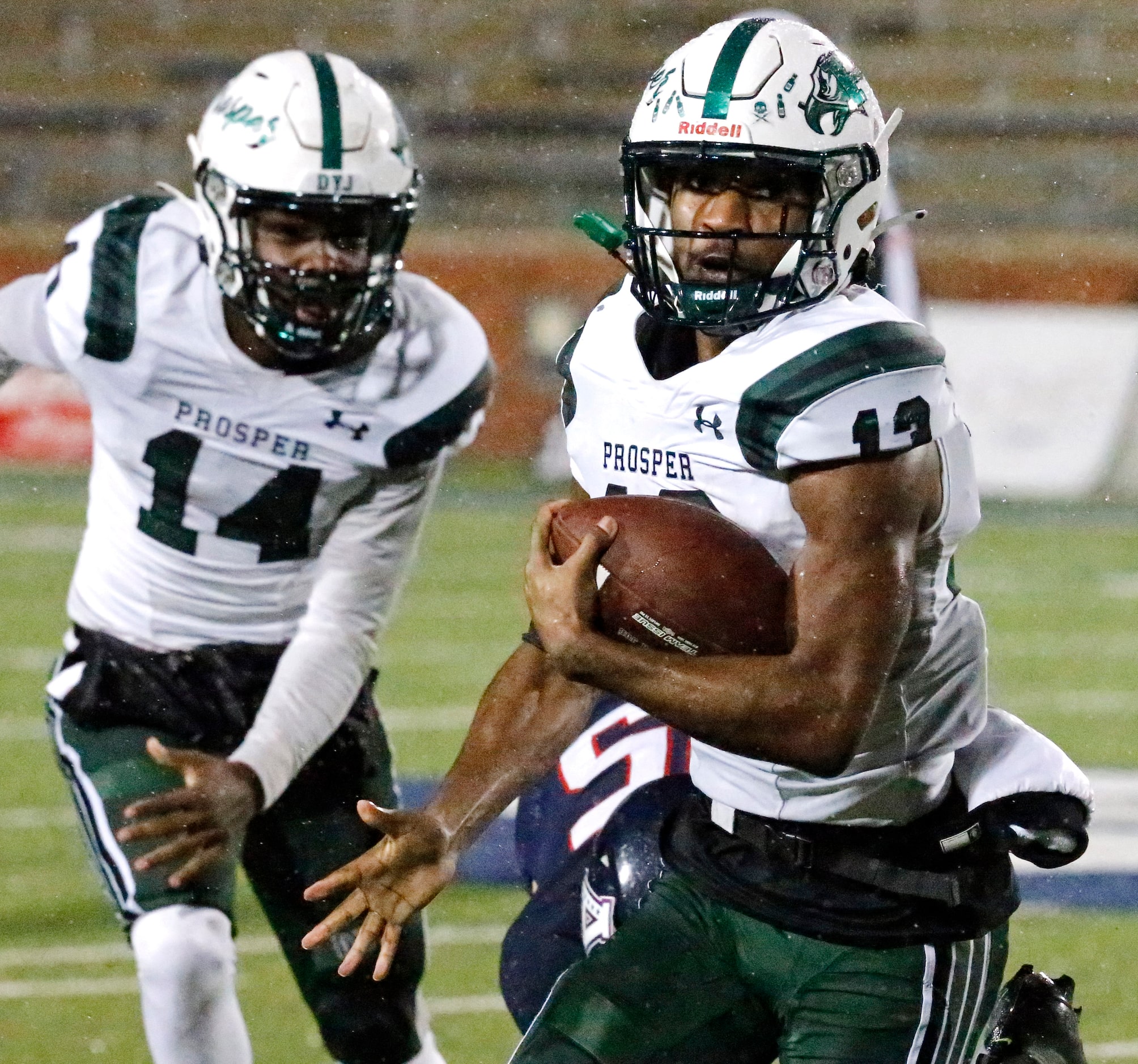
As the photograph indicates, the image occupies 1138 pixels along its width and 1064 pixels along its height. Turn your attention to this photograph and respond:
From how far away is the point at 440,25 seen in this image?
12.8 m

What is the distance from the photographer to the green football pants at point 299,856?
2.90 metres

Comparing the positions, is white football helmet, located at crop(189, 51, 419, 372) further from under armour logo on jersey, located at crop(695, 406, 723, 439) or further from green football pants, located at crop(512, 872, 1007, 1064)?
green football pants, located at crop(512, 872, 1007, 1064)

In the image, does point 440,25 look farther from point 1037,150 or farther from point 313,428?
point 313,428

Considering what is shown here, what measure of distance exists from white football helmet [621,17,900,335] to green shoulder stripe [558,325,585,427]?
0.39 feet

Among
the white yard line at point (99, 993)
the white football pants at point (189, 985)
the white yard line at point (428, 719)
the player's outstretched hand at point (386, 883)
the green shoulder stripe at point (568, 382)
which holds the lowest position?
the white yard line at point (428, 719)

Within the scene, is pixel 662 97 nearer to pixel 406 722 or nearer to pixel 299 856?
pixel 299 856

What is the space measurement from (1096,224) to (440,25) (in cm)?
425

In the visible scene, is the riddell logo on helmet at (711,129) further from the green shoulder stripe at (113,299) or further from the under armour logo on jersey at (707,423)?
the green shoulder stripe at (113,299)

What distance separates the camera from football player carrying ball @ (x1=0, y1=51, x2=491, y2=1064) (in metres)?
3.04

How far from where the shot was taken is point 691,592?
7.08 ft

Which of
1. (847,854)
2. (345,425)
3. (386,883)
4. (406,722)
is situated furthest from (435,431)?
(406,722)

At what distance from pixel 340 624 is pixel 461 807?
2.53 feet

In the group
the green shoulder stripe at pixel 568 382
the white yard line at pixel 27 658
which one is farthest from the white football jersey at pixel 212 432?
the white yard line at pixel 27 658

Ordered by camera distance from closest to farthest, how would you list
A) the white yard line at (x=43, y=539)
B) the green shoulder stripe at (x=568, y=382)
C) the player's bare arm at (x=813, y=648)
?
the player's bare arm at (x=813, y=648) → the green shoulder stripe at (x=568, y=382) → the white yard line at (x=43, y=539)
